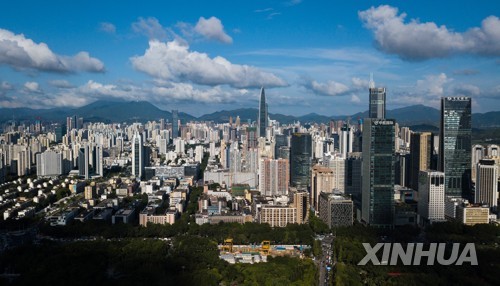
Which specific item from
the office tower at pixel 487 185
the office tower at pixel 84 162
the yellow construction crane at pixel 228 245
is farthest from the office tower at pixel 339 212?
the office tower at pixel 84 162

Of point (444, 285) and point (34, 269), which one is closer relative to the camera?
point (444, 285)

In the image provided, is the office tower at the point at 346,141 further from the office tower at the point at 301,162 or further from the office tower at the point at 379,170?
the office tower at the point at 379,170

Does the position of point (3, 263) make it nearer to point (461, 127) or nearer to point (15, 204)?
point (15, 204)

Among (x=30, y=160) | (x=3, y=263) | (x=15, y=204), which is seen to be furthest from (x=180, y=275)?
(x=30, y=160)

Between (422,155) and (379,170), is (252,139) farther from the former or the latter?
(379,170)

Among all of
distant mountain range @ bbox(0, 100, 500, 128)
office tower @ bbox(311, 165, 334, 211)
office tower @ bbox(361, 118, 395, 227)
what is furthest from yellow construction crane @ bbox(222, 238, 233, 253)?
distant mountain range @ bbox(0, 100, 500, 128)

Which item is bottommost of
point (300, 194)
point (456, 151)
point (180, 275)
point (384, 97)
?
point (180, 275)
